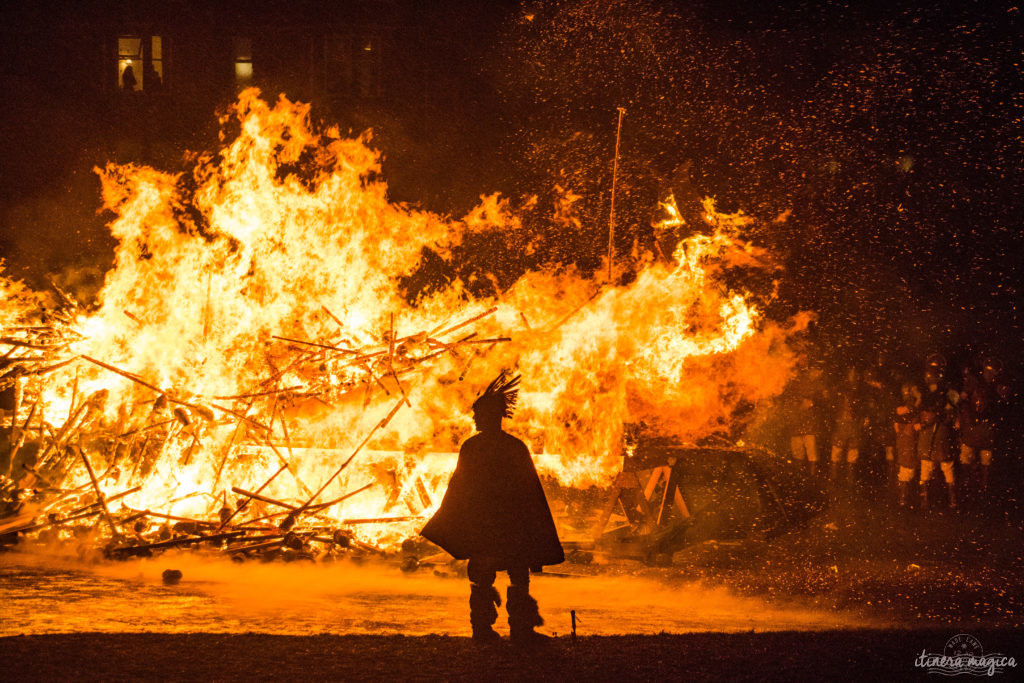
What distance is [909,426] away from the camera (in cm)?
1112

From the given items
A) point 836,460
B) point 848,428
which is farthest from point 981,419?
point 836,460

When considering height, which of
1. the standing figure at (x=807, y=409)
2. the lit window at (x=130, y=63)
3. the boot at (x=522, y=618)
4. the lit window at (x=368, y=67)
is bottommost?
the boot at (x=522, y=618)

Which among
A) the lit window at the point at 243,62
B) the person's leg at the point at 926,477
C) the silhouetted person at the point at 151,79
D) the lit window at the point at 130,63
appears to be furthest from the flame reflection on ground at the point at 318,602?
the lit window at the point at 130,63

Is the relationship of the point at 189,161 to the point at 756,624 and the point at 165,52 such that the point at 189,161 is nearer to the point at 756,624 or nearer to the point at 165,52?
the point at 165,52

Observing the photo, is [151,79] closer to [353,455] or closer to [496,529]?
[353,455]

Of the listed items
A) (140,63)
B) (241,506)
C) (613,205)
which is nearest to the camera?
(241,506)

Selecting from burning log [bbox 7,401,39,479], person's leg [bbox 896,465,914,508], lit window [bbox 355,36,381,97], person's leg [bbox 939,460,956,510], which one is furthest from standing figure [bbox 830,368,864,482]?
lit window [bbox 355,36,381,97]

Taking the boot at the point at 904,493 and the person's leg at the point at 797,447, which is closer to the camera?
the boot at the point at 904,493

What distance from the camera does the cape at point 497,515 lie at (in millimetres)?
5492

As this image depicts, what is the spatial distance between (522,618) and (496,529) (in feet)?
1.80

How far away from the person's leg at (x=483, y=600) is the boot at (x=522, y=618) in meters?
0.12

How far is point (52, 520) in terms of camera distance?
8.55 metres

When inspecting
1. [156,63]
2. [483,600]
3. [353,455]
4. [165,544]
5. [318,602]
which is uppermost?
[156,63]

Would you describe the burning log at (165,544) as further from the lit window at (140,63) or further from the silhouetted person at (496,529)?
the lit window at (140,63)
